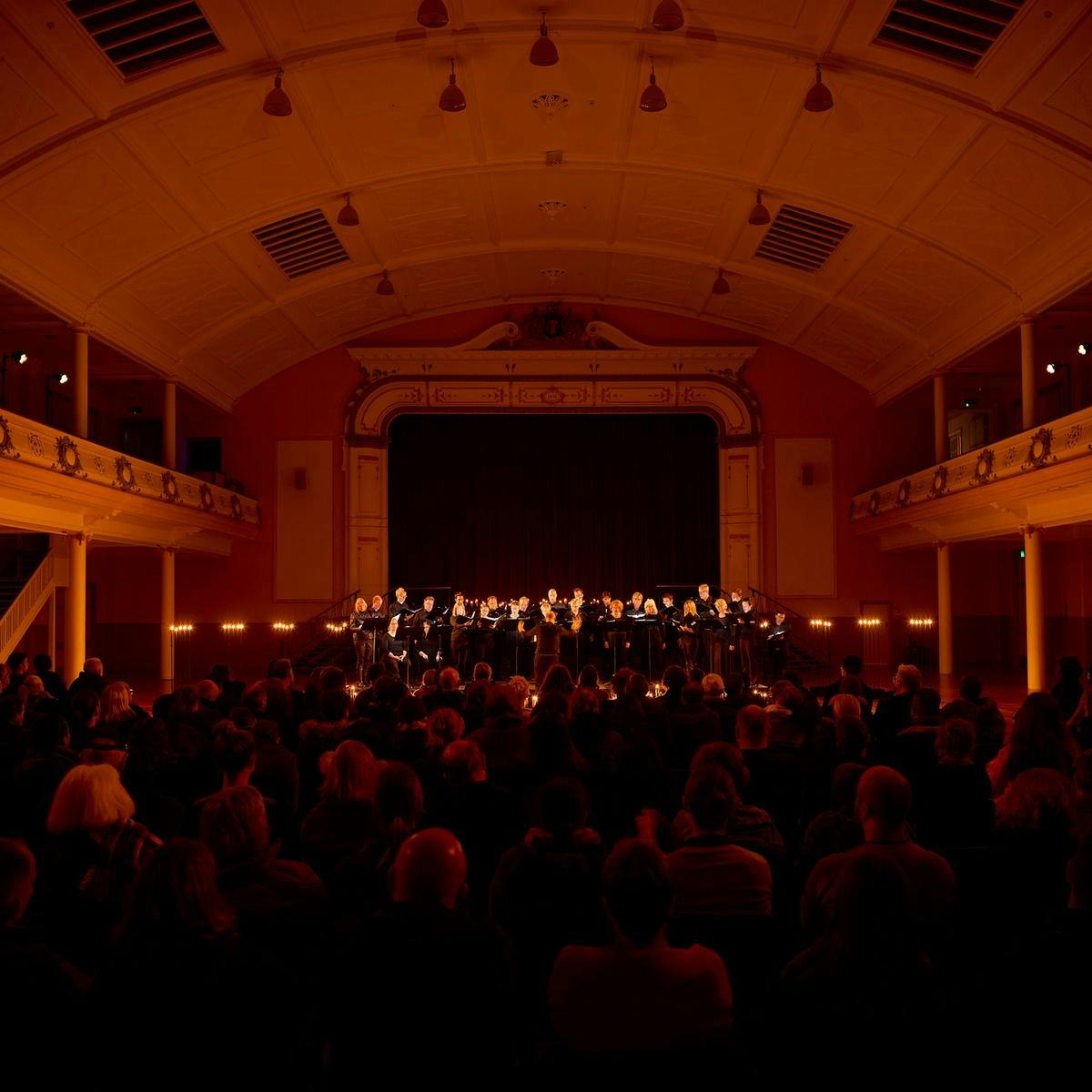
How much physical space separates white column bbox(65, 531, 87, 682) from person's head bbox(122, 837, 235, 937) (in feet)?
47.7

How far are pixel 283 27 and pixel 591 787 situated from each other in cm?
985

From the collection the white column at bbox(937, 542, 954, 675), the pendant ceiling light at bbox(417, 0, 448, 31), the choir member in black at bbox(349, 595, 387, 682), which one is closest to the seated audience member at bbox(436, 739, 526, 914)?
the pendant ceiling light at bbox(417, 0, 448, 31)

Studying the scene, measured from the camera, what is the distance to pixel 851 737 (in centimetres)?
516

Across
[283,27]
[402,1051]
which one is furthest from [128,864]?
[283,27]

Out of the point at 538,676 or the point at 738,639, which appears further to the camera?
the point at 738,639

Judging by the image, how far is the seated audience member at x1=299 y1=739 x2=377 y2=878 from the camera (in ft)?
12.2

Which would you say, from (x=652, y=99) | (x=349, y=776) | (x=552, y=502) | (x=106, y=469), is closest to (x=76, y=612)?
(x=106, y=469)

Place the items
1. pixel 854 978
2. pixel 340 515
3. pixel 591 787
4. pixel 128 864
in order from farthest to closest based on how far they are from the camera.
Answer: pixel 340 515 < pixel 591 787 < pixel 128 864 < pixel 854 978

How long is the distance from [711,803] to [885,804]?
0.54 meters

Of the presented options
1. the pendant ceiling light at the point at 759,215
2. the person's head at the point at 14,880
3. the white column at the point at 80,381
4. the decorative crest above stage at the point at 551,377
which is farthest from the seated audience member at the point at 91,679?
the decorative crest above stage at the point at 551,377

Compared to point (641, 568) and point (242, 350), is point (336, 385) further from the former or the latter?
point (641, 568)

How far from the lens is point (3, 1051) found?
7.02 feet

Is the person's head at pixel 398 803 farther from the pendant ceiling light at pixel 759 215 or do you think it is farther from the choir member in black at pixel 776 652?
the choir member in black at pixel 776 652

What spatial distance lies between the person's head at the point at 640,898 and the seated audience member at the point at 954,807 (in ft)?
8.22
